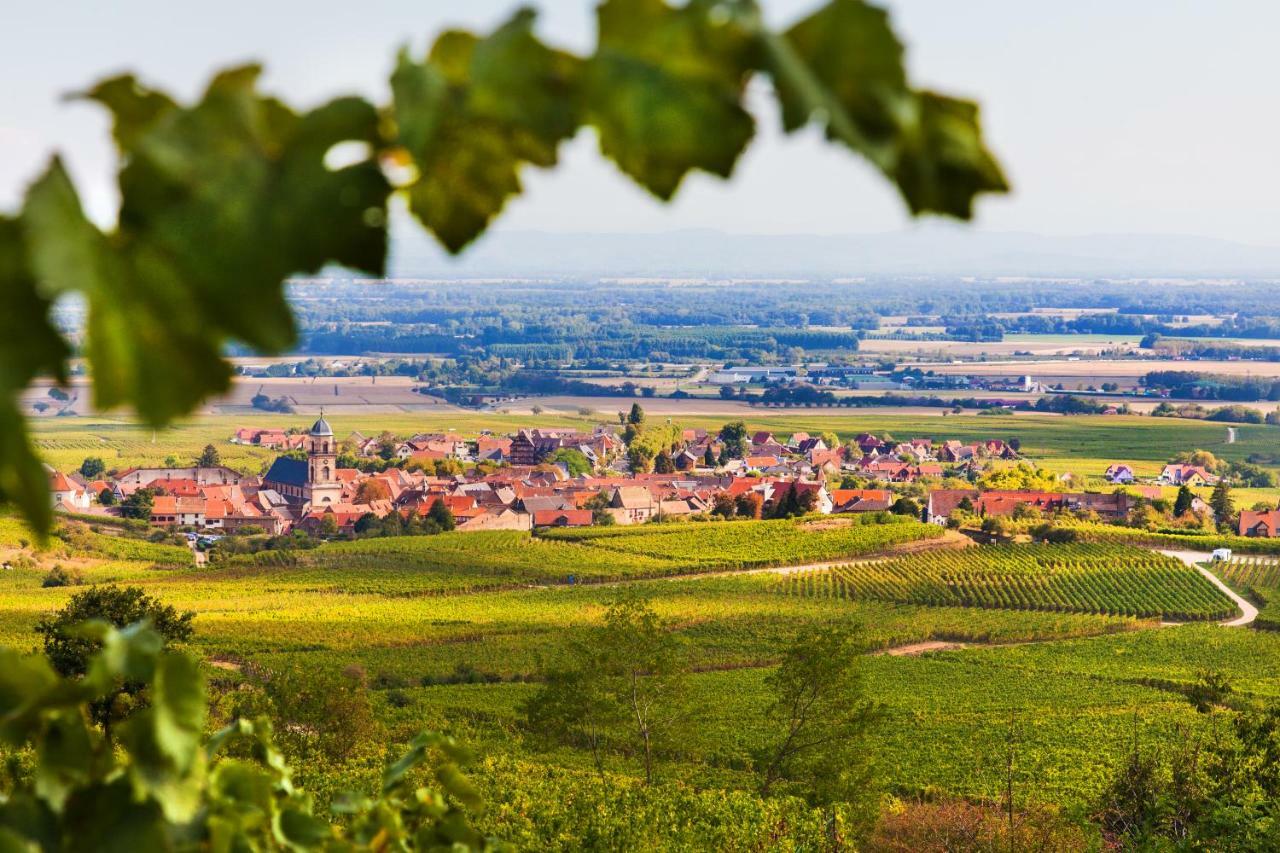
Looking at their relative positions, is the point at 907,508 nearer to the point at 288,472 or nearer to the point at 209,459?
the point at 288,472

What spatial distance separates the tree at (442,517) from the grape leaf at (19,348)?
57.7 metres

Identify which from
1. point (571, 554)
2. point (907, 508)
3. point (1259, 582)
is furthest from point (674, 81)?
point (907, 508)

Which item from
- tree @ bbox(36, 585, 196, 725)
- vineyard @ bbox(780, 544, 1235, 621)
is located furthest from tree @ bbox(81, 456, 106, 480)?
tree @ bbox(36, 585, 196, 725)

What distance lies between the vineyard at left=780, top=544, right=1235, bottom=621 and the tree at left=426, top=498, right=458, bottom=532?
18.5m

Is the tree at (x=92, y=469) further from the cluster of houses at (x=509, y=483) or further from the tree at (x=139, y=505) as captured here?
the tree at (x=139, y=505)

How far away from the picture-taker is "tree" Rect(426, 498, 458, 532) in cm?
5762

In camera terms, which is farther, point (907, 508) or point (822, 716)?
point (907, 508)

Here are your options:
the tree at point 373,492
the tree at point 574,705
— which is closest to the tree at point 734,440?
the tree at point 373,492

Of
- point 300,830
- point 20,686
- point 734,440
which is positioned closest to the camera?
point 20,686

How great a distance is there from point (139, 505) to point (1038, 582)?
1648 inches

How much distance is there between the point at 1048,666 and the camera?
33.4 meters

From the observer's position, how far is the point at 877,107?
1.77ft

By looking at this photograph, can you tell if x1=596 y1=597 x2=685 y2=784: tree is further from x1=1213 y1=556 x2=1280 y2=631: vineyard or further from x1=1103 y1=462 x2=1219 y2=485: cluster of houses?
x1=1103 y1=462 x2=1219 y2=485: cluster of houses

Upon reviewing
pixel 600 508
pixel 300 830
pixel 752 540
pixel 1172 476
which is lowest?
pixel 600 508
